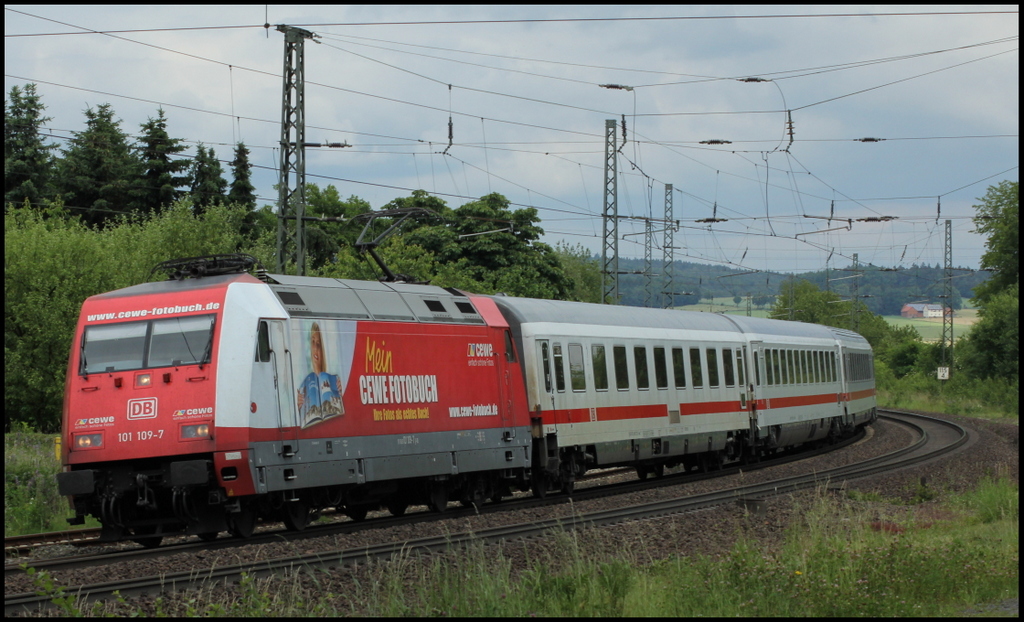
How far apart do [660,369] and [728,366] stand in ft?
11.5

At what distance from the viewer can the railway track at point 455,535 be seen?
10.1 m

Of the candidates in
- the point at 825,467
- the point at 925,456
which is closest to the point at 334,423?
the point at 825,467

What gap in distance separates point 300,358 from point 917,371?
2960 inches

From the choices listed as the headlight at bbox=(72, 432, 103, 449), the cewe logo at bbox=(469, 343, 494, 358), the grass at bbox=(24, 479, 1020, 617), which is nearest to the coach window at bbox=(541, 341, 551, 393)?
the cewe logo at bbox=(469, 343, 494, 358)

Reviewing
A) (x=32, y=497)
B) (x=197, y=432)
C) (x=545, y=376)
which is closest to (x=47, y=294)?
(x=32, y=497)

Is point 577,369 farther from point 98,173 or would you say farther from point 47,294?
point 98,173

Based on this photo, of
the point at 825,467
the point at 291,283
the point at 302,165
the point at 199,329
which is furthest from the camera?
the point at 825,467

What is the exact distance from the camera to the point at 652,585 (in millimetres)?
10156

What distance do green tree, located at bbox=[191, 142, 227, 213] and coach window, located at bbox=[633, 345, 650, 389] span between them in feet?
157

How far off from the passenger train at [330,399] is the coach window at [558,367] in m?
0.03

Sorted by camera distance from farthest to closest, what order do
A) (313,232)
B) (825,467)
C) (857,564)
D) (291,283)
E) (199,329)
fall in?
1. (313,232)
2. (825,467)
3. (291,283)
4. (199,329)
5. (857,564)

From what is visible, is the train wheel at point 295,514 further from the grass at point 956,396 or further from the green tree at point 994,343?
the green tree at point 994,343

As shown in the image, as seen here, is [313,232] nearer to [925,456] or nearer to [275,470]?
[925,456]

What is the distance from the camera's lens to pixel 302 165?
22.7 metres
